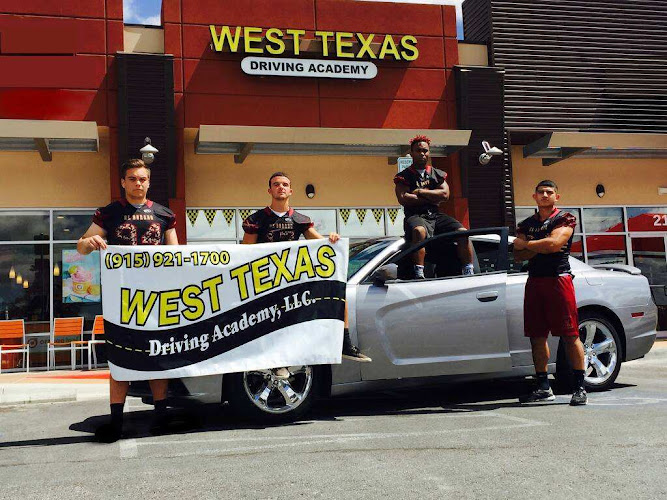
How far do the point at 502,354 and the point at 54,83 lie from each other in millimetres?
10662

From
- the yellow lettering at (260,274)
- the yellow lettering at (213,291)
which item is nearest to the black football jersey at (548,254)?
the yellow lettering at (260,274)

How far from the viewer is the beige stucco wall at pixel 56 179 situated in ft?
45.1

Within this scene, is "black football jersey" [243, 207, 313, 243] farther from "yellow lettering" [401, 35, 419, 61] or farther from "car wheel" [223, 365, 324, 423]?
"yellow lettering" [401, 35, 419, 61]

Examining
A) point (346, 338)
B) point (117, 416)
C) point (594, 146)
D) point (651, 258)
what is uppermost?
point (594, 146)

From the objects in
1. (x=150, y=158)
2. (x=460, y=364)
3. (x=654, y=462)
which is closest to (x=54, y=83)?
(x=150, y=158)

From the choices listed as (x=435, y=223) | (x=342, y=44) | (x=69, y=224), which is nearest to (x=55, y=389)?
(x=435, y=223)

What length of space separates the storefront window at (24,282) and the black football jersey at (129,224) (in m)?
9.13

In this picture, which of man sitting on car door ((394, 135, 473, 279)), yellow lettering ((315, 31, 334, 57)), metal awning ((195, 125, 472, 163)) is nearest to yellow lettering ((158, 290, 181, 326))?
man sitting on car door ((394, 135, 473, 279))

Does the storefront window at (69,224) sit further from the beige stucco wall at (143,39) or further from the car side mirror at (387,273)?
the car side mirror at (387,273)

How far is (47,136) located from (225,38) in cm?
408

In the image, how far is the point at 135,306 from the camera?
17.6 ft

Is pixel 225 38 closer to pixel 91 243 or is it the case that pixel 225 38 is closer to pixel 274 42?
pixel 274 42

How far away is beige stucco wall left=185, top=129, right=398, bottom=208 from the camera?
47.7 feet

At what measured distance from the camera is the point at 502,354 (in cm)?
629
